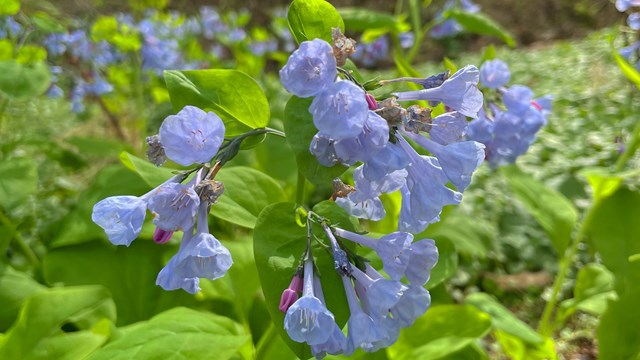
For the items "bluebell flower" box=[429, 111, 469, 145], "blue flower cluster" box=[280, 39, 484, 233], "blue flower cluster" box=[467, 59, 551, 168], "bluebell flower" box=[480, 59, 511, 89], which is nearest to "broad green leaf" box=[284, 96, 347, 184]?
"blue flower cluster" box=[280, 39, 484, 233]

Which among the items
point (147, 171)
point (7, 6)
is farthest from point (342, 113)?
point (7, 6)

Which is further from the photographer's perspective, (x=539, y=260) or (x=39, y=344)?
(x=539, y=260)

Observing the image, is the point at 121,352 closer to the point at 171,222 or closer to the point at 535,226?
the point at 171,222

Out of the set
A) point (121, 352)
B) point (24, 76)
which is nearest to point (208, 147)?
point (121, 352)

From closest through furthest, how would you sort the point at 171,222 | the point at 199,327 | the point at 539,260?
the point at 171,222
the point at 199,327
the point at 539,260

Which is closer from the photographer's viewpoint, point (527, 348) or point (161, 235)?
Result: point (161, 235)

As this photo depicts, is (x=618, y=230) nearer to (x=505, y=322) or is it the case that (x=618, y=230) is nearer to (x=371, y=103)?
(x=505, y=322)
